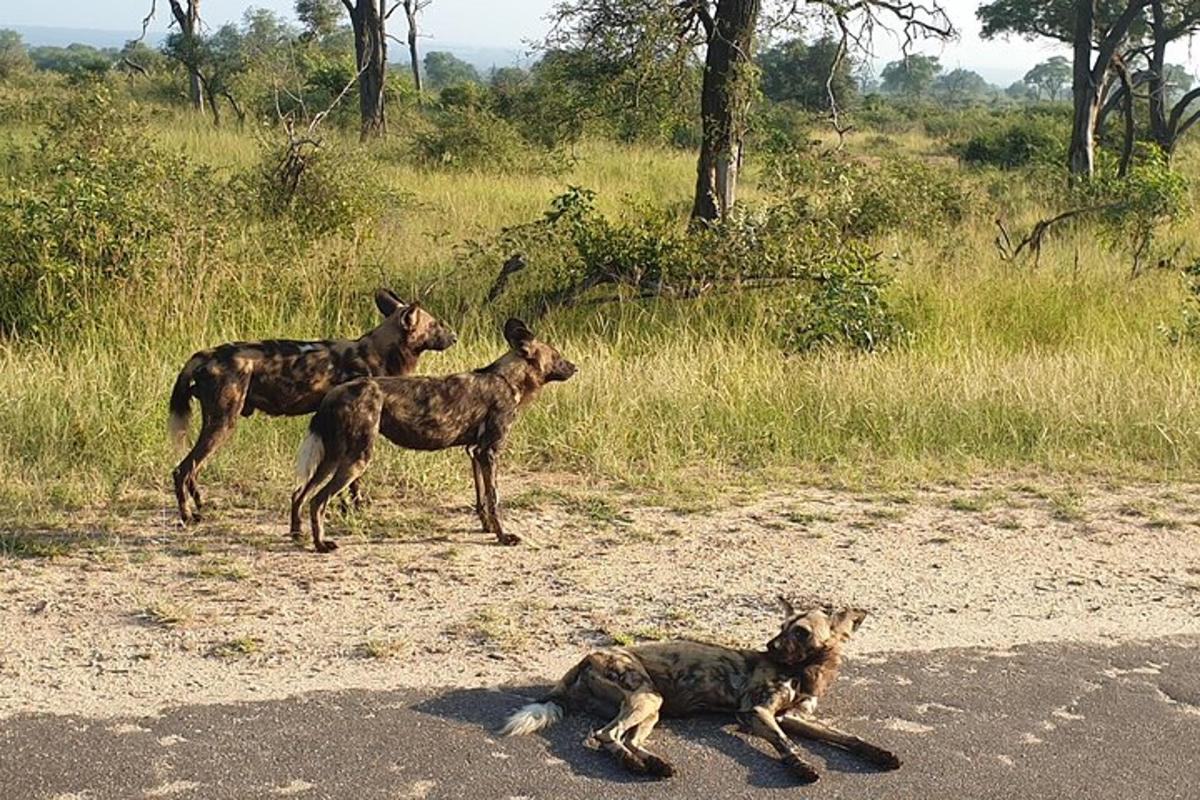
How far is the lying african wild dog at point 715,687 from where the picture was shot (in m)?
3.88

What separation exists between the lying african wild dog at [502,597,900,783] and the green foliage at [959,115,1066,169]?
24277 mm

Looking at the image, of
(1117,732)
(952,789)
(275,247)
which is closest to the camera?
(952,789)

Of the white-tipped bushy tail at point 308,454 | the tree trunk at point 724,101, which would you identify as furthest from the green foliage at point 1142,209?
the white-tipped bushy tail at point 308,454

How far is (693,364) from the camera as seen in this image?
8.86m

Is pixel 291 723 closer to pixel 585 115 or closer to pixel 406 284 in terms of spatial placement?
pixel 406 284

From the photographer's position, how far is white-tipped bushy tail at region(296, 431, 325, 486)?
5688 mm

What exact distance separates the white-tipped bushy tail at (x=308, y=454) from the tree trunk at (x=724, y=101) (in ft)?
23.2

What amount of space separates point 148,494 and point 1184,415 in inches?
216

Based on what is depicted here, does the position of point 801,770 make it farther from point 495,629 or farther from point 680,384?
point 680,384

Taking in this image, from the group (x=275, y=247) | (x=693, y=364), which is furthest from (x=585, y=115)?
(x=693, y=364)

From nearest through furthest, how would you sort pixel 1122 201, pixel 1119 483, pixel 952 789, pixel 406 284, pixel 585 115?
pixel 952 789 < pixel 1119 483 < pixel 406 284 < pixel 585 115 < pixel 1122 201

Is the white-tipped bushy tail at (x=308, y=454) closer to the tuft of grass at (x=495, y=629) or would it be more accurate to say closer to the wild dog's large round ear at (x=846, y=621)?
the tuft of grass at (x=495, y=629)

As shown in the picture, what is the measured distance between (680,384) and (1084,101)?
19.1 meters

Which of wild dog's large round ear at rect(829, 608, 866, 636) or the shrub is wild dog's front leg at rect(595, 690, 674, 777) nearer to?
wild dog's large round ear at rect(829, 608, 866, 636)
